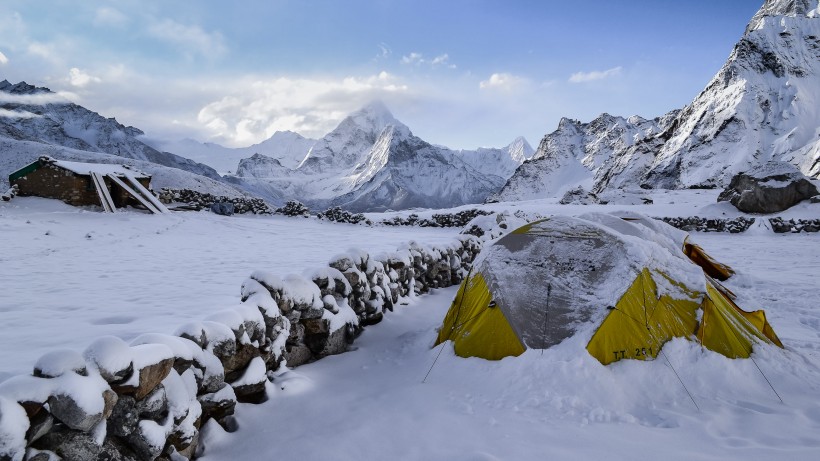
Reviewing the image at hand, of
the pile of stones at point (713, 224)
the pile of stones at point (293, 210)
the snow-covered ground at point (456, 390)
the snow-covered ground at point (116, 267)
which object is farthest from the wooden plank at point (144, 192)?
the pile of stones at point (713, 224)

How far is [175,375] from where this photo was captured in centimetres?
333

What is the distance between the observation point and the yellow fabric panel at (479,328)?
5426 millimetres

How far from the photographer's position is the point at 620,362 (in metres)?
5.00

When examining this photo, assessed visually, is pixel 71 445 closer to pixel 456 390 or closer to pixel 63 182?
pixel 456 390

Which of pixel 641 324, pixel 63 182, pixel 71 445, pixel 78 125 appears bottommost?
pixel 71 445

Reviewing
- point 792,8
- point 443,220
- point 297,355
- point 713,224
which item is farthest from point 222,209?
point 792,8

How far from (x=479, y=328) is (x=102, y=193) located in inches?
778

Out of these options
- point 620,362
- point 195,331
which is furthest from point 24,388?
point 620,362

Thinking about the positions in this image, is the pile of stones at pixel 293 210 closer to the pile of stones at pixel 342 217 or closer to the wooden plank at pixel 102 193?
the pile of stones at pixel 342 217

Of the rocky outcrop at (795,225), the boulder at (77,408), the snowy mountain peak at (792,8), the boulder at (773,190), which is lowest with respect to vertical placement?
the boulder at (77,408)

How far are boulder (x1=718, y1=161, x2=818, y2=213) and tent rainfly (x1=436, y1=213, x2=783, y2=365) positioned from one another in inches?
873

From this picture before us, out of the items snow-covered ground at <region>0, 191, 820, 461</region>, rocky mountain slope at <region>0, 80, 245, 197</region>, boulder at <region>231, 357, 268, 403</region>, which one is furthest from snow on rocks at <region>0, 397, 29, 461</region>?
rocky mountain slope at <region>0, 80, 245, 197</region>

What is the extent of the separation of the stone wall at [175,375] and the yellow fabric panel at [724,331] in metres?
4.63

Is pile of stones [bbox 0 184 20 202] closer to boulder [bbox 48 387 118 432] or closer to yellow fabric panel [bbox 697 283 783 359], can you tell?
boulder [bbox 48 387 118 432]
